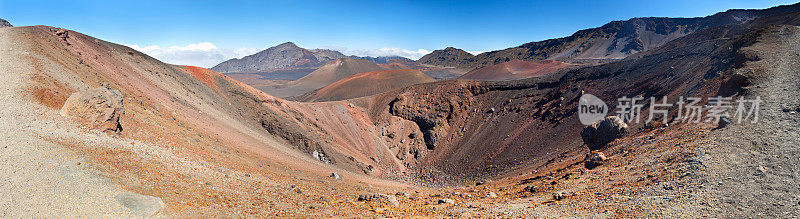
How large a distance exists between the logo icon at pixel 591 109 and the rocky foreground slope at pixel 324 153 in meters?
0.68

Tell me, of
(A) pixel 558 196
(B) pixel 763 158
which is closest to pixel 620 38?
(B) pixel 763 158

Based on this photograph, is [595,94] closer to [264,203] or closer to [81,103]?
[264,203]

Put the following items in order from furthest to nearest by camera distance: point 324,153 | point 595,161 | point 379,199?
point 324,153
point 595,161
point 379,199

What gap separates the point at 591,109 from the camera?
2720 centimetres

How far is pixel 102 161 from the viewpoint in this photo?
32.1 ft

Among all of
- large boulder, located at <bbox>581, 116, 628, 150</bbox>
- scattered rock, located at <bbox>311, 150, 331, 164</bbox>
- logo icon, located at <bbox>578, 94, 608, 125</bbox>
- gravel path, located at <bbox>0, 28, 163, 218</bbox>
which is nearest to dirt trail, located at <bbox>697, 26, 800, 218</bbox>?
large boulder, located at <bbox>581, 116, 628, 150</bbox>

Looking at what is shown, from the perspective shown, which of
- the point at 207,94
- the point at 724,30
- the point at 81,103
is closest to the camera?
the point at 81,103

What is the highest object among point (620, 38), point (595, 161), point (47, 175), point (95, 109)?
point (620, 38)

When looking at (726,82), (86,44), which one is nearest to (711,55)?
(726,82)

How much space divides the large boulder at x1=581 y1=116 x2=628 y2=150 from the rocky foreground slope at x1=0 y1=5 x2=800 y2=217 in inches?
27.7

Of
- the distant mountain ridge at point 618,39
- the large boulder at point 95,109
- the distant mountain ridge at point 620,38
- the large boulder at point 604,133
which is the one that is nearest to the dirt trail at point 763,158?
the large boulder at point 604,133

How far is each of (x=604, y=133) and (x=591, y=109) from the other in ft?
39.8

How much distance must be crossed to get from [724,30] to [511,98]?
6384 centimetres

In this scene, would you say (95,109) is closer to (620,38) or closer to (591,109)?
(591,109)
